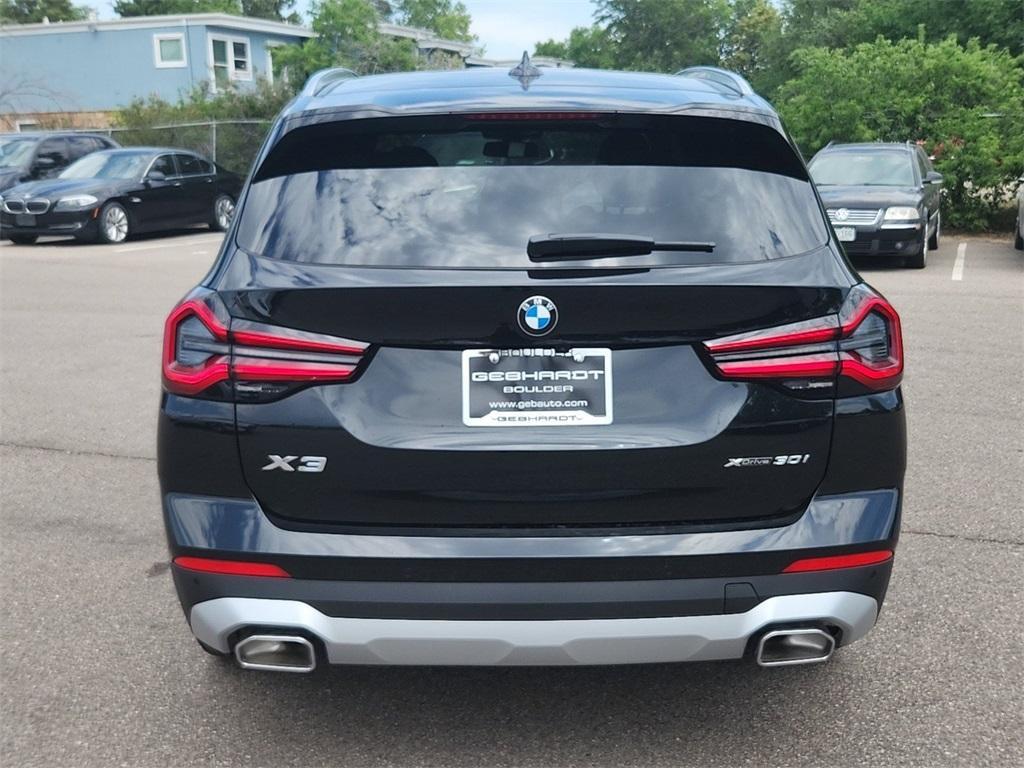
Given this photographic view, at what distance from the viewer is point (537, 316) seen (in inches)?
108

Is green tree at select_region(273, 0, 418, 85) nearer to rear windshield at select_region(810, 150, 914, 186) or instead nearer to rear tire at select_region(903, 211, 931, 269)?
rear windshield at select_region(810, 150, 914, 186)

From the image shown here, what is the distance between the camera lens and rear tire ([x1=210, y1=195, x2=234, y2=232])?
2231cm

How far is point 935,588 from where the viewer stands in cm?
442

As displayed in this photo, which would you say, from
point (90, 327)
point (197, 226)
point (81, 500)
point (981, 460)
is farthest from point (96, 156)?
point (981, 460)

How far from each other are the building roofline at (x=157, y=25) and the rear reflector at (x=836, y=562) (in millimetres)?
43076

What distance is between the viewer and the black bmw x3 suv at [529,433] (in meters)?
2.77

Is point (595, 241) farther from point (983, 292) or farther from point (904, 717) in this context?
point (983, 292)

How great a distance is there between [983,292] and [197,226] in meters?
14.8

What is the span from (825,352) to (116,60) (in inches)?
1818

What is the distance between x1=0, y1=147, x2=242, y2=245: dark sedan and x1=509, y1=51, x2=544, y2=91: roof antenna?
51.7ft

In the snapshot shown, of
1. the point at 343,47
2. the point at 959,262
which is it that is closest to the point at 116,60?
the point at 343,47

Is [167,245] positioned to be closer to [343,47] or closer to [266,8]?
[343,47]

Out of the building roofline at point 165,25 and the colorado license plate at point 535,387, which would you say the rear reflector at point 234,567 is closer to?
the colorado license plate at point 535,387

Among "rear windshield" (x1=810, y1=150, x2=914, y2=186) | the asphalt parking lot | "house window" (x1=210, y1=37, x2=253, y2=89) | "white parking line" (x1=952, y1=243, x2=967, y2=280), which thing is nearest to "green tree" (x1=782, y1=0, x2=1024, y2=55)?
"white parking line" (x1=952, y1=243, x2=967, y2=280)
